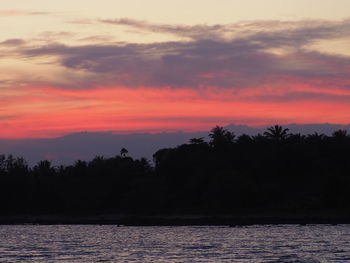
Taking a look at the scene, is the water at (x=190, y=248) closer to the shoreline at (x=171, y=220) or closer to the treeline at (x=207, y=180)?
the shoreline at (x=171, y=220)

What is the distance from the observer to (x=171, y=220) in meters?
122

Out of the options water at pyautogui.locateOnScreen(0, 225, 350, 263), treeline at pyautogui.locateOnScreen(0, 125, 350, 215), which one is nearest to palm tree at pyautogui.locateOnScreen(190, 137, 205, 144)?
treeline at pyautogui.locateOnScreen(0, 125, 350, 215)

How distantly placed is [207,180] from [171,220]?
20.0 meters

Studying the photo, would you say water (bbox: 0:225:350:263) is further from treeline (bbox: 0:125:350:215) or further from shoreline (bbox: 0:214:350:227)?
treeline (bbox: 0:125:350:215)

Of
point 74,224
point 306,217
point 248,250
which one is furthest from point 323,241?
point 74,224

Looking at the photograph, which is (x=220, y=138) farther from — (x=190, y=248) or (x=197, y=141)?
(x=190, y=248)

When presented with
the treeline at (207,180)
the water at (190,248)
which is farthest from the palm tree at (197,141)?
the water at (190,248)

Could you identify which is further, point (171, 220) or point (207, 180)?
point (207, 180)

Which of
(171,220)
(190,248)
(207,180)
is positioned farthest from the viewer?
(207,180)

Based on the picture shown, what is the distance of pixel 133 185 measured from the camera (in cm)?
14462

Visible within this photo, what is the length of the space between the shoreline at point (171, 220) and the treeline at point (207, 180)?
3.54 meters

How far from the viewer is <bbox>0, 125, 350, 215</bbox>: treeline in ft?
429

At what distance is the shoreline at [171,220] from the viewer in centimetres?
11450

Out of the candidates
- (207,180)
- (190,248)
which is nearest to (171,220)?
(207,180)
